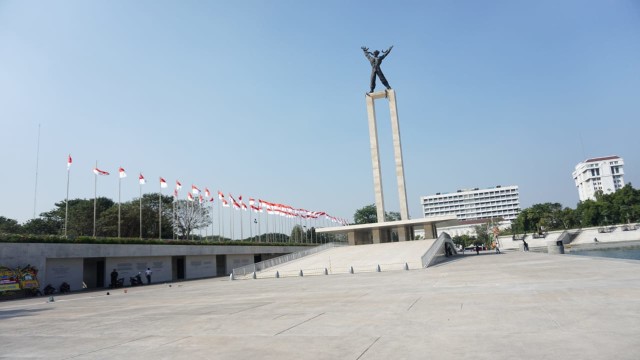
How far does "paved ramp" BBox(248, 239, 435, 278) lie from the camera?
30.3m

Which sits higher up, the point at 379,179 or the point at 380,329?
the point at 379,179

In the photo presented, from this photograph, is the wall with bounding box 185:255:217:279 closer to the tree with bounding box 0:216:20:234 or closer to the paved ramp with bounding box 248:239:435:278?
the paved ramp with bounding box 248:239:435:278

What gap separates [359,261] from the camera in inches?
1346

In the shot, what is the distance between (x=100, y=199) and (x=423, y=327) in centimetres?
7824

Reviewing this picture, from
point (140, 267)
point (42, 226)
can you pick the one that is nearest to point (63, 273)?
point (140, 267)

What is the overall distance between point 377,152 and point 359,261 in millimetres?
26745

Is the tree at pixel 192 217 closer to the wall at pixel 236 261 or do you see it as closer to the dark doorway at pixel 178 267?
the wall at pixel 236 261

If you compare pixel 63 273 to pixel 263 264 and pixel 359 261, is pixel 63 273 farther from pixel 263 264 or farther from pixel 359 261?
pixel 359 261

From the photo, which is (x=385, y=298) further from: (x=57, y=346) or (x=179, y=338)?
(x=57, y=346)

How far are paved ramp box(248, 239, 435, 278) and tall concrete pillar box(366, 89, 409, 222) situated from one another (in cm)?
1480

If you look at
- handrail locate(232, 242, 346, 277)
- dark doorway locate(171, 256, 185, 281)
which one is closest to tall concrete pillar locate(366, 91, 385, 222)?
handrail locate(232, 242, 346, 277)

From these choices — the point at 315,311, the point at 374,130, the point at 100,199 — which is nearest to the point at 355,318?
the point at 315,311

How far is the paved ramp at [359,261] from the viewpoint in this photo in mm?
30312

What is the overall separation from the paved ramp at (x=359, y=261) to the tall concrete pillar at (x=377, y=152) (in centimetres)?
1480
